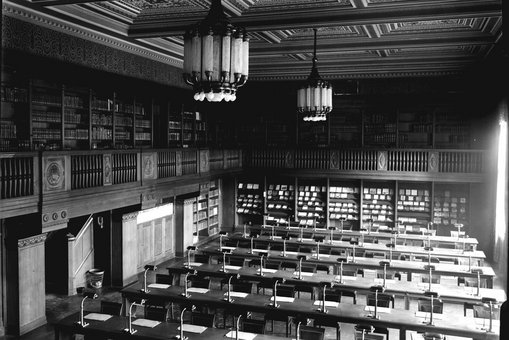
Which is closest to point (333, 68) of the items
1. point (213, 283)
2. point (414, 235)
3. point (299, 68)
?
point (299, 68)

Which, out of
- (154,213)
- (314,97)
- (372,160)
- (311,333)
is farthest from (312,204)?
(311,333)

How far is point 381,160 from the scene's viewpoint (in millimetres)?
14094

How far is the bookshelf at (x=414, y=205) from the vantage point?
1413cm

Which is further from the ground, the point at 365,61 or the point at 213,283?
the point at 365,61

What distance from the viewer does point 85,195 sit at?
792 cm

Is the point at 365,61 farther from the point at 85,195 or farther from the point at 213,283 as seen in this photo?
the point at 85,195

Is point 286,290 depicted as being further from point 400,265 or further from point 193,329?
point 400,265

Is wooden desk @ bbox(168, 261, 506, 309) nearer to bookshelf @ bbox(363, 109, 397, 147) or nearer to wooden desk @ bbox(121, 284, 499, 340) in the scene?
wooden desk @ bbox(121, 284, 499, 340)

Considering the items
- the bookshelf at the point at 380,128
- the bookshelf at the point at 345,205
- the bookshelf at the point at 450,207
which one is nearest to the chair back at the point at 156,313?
the bookshelf at the point at 345,205

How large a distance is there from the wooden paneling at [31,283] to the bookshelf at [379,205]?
30.1ft

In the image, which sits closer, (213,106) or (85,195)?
(85,195)

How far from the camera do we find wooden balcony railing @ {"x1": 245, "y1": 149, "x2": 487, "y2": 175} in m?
13.4

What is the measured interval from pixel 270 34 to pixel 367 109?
5.71 m

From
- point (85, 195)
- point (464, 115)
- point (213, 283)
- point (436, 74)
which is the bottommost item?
point (213, 283)
